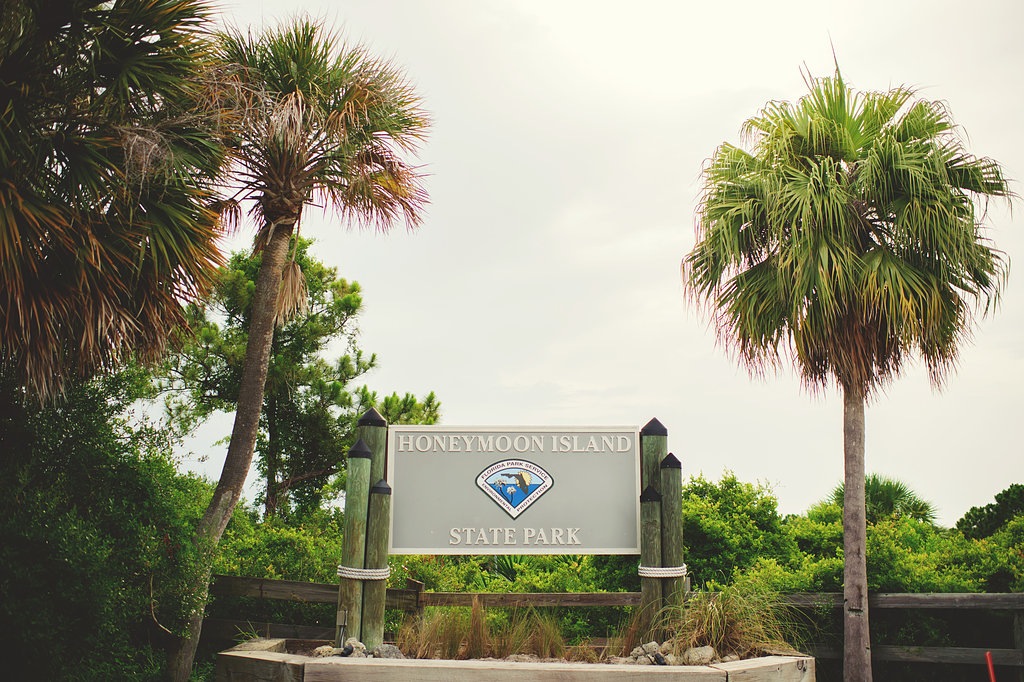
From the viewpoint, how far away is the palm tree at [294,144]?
9562 mm

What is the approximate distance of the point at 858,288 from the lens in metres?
9.53

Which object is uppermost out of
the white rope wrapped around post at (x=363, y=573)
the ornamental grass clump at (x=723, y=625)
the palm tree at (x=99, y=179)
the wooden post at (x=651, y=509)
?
the palm tree at (x=99, y=179)

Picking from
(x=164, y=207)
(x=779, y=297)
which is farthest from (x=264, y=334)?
(x=779, y=297)

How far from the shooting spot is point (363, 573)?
7.38 metres

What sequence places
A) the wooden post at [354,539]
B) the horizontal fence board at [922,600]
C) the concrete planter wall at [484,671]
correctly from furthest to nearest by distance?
the horizontal fence board at [922,600], the wooden post at [354,539], the concrete planter wall at [484,671]

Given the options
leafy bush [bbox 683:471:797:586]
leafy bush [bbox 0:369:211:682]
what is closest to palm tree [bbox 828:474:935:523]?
leafy bush [bbox 683:471:797:586]

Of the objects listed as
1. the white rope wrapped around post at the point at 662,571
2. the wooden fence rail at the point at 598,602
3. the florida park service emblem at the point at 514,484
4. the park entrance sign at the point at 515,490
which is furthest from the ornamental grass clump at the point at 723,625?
the florida park service emblem at the point at 514,484

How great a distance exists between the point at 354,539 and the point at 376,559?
0.27 metres

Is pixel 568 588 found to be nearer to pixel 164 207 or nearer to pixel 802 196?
pixel 802 196

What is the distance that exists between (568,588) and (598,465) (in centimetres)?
285

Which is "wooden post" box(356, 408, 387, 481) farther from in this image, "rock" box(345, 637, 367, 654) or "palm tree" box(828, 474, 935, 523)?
"palm tree" box(828, 474, 935, 523)

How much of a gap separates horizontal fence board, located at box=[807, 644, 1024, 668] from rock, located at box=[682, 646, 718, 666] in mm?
2892

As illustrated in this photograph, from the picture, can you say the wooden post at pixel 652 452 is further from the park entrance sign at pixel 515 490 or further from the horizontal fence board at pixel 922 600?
the horizontal fence board at pixel 922 600

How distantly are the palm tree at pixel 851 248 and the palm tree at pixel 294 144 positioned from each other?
417cm
